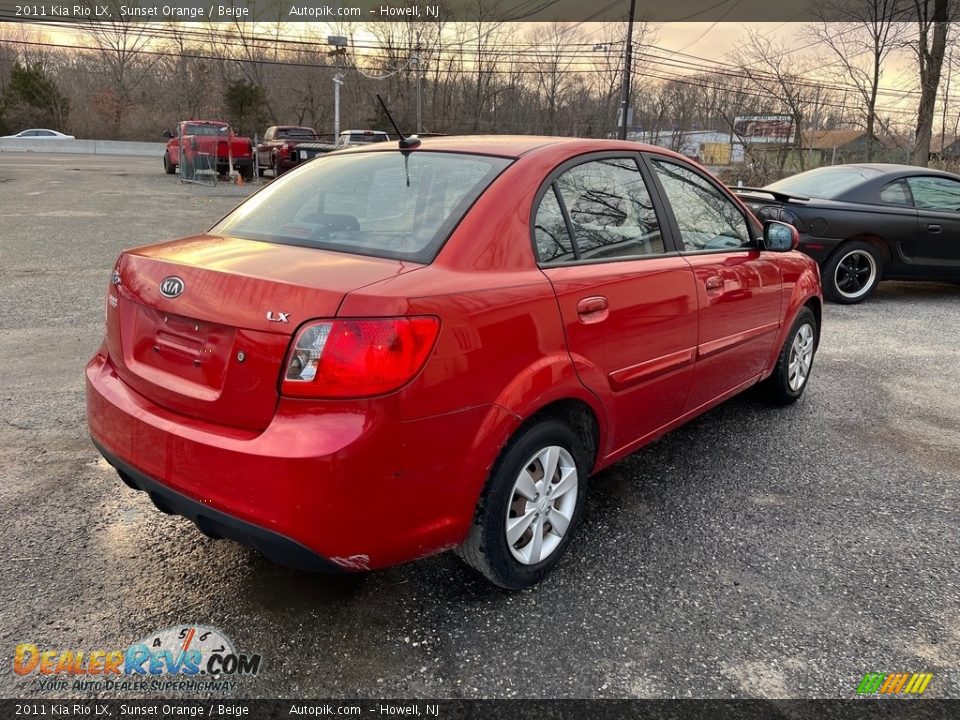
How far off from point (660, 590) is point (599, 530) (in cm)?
47

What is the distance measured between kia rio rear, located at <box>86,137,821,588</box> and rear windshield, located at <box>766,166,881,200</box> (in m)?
5.52

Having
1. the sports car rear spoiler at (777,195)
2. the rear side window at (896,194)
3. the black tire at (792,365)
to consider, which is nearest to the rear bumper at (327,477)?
the black tire at (792,365)

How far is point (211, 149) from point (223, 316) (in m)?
23.3

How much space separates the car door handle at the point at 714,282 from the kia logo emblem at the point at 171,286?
2326 mm

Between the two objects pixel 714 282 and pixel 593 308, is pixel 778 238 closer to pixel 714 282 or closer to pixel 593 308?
pixel 714 282

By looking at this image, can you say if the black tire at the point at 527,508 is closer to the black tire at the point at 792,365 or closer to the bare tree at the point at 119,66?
the black tire at the point at 792,365

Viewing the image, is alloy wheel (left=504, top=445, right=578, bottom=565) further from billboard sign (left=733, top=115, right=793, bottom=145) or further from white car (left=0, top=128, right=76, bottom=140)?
white car (left=0, top=128, right=76, bottom=140)

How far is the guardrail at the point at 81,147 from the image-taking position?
43188 mm

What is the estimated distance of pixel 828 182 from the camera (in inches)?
316

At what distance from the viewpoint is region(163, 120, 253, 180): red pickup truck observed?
22531 mm

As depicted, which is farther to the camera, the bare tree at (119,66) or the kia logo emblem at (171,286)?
the bare tree at (119,66)

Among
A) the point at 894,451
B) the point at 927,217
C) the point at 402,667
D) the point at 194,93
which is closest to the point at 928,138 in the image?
the point at 927,217

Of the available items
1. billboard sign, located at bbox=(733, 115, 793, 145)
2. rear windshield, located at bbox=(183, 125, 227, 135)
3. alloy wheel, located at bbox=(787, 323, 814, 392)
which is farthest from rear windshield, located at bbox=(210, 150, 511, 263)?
billboard sign, located at bbox=(733, 115, 793, 145)

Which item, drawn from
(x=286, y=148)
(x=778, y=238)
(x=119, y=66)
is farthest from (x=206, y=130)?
(x=119, y=66)
